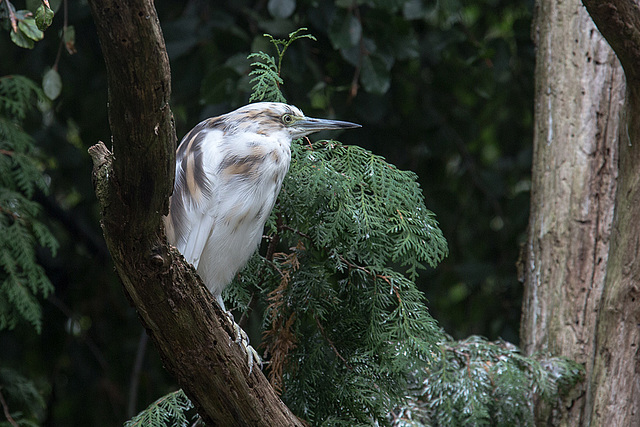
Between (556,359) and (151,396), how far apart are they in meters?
2.23

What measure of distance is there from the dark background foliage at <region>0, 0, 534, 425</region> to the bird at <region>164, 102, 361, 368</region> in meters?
0.64

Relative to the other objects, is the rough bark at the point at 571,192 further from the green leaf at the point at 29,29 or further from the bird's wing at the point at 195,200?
the green leaf at the point at 29,29

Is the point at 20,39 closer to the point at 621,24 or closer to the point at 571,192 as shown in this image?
the point at 621,24

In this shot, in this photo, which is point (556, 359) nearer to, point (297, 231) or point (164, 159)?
point (297, 231)

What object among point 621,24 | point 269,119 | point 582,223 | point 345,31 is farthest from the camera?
point 345,31

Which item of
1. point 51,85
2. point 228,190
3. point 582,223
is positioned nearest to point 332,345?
point 228,190

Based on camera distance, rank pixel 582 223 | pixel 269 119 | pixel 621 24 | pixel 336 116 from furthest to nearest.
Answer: pixel 336 116, pixel 582 223, pixel 269 119, pixel 621 24

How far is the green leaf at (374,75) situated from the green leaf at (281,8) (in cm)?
36

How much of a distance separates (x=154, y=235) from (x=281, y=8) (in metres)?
1.49

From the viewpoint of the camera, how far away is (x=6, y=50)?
3.46 m

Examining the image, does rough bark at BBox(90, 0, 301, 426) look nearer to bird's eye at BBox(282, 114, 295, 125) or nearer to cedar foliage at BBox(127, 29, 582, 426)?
cedar foliage at BBox(127, 29, 582, 426)

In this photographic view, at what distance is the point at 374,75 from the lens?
2.74m

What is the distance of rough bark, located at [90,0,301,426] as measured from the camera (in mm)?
1156

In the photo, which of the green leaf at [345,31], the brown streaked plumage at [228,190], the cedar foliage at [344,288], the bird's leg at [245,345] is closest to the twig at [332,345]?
the cedar foliage at [344,288]
